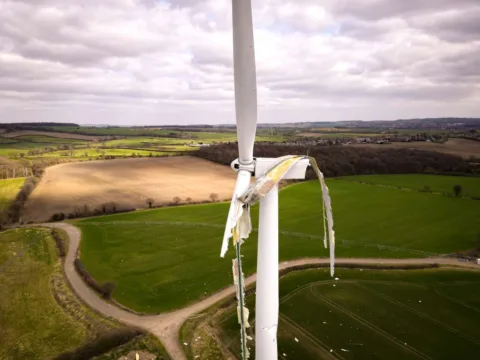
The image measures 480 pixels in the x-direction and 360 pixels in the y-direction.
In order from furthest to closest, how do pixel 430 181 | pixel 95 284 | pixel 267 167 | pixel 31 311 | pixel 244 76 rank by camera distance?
pixel 430 181 < pixel 95 284 < pixel 31 311 < pixel 267 167 < pixel 244 76

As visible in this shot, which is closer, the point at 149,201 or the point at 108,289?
the point at 108,289

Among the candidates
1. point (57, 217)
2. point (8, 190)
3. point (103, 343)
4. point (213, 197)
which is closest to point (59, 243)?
point (57, 217)

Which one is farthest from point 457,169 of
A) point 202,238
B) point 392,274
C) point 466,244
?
point 202,238

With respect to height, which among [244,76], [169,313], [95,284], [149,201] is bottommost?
[169,313]

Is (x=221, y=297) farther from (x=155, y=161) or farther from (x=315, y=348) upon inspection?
(x=155, y=161)

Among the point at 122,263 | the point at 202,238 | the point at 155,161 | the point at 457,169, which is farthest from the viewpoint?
the point at 155,161

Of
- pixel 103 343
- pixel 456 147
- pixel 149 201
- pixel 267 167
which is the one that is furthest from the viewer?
pixel 456 147

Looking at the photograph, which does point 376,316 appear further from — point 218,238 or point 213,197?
point 213,197
